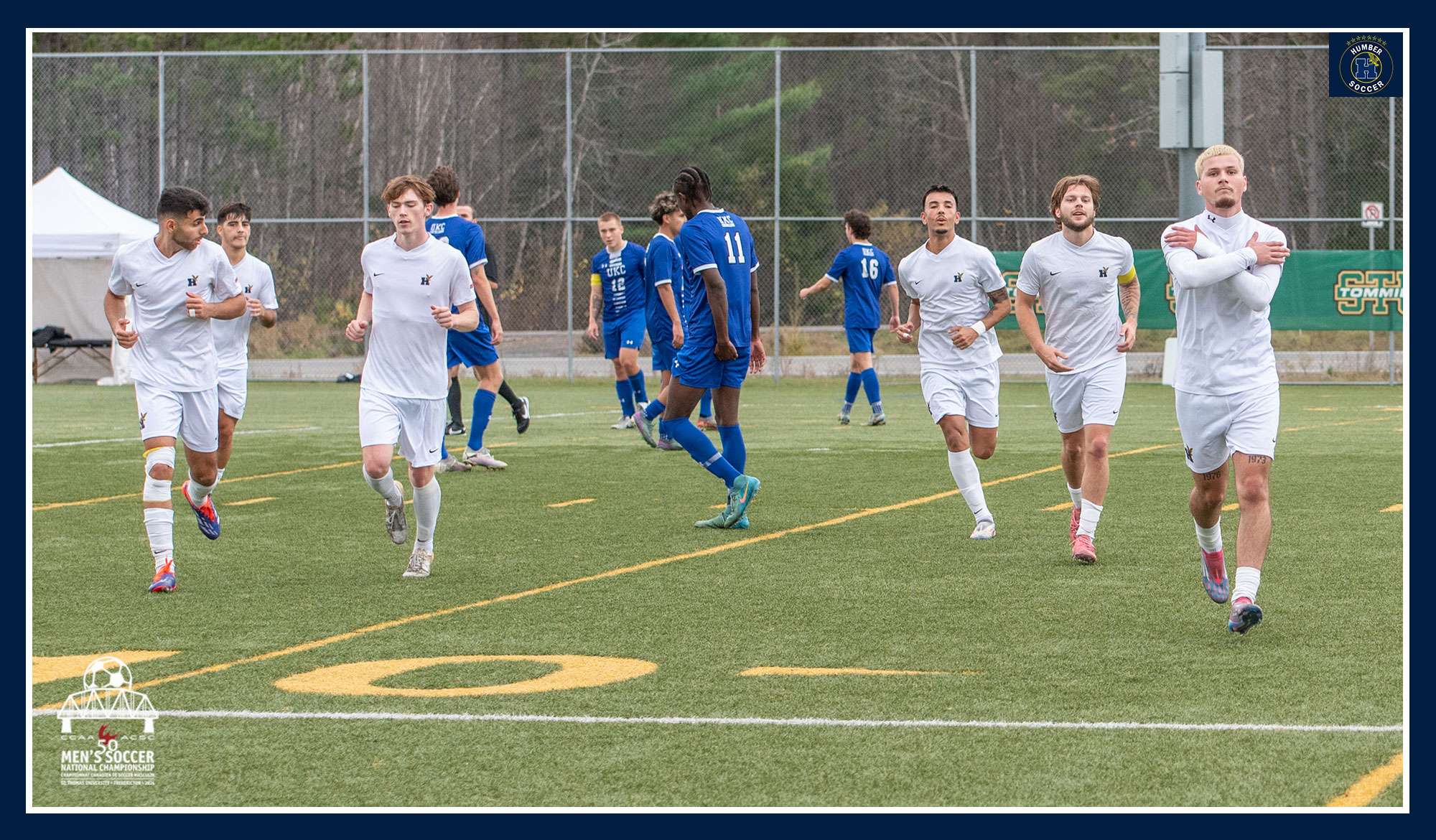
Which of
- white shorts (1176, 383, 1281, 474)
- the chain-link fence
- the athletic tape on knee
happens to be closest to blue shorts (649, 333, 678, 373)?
the athletic tape on knee

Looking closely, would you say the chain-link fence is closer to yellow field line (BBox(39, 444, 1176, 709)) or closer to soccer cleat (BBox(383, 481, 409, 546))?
yellow field line (BBox(39, 444, 1176, 709))

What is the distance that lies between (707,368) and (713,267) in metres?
0.58

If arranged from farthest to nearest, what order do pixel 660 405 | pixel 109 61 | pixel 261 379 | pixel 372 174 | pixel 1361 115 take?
1. pixel 372 174
2. pixel 109 61
3. pixel 1361 115
4. pixel 261 379
5. pixel 660 405

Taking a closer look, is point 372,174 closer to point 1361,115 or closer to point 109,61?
point 109,61

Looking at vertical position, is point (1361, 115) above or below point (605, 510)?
above

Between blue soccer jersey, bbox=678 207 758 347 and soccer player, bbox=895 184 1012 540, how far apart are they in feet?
3.01

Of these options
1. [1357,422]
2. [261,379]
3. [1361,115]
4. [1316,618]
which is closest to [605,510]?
[1316,618]

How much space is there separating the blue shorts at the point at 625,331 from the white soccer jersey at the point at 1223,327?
1055 centimetres

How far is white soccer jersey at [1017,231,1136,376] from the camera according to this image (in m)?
9.20

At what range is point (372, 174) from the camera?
40094mm

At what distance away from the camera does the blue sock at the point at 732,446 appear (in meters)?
10.5

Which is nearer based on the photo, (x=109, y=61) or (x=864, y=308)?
(x=864, y=308)

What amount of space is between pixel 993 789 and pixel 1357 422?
50.5ft

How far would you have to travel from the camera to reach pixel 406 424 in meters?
8.59
